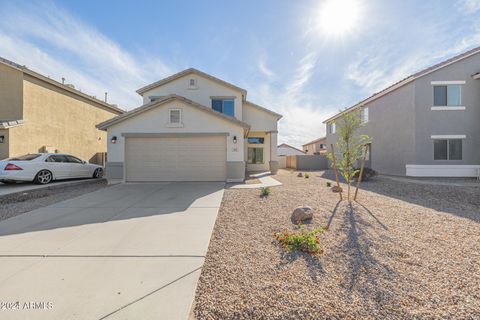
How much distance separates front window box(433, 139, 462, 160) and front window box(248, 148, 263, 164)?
38.1ft

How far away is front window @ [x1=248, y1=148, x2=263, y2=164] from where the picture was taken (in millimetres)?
18562

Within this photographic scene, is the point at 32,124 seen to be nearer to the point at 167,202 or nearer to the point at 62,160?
the point at 62,160

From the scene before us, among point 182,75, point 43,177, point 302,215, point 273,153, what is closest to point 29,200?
point 43,177

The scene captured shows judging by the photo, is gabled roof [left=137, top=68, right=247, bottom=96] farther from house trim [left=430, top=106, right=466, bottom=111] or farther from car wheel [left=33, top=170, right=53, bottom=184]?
house trim [left=430, top=106, right=466, bottom=111]

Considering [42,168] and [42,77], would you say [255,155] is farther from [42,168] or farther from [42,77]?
[42,77]

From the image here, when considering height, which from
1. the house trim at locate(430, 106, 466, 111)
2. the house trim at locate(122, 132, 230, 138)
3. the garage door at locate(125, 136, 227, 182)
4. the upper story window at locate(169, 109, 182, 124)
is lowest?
the garage door at locate(125, 136, 227, 182)

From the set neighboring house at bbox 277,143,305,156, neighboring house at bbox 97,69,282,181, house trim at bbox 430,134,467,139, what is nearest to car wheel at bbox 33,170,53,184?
neighboring house at bbox 97,69,282,181

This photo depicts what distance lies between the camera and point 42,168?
10.1 meters

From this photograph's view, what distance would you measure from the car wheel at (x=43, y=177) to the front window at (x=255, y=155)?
13.0 m

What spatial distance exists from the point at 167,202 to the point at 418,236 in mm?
6603

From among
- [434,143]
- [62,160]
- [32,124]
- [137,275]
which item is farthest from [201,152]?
[434,143]

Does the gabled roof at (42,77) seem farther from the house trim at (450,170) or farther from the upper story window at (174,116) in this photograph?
the house trim at (450,170)

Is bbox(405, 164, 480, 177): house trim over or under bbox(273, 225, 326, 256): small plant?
over

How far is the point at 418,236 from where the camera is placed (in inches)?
169
